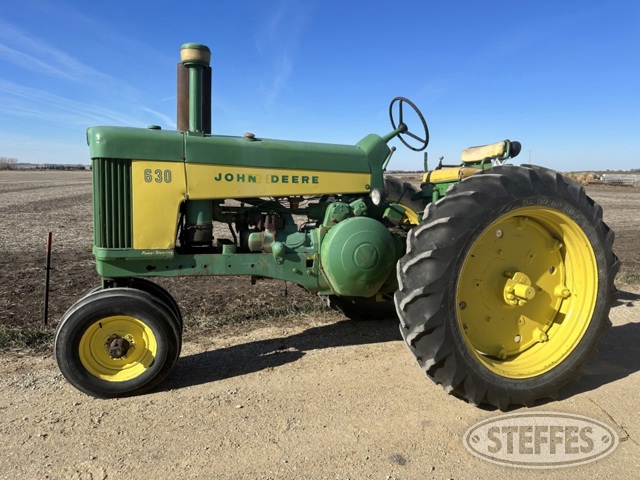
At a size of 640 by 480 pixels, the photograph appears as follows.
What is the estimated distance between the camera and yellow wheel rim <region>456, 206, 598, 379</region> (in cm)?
371

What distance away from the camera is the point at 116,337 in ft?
11.8

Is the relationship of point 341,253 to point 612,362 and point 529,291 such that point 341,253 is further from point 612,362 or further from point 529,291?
point 612,362

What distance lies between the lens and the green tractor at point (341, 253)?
10.9ft

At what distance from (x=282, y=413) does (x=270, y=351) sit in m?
1.18

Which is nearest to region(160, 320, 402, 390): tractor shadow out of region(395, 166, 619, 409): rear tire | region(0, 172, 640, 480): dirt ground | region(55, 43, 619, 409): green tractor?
region(0, 172, 640, 480): dirt ground

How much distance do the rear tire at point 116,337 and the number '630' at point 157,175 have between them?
0.85 meters

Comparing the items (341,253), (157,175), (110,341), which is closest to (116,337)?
(110,341)

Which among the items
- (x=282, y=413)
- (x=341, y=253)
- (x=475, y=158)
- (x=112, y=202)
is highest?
(x=475, y=158)

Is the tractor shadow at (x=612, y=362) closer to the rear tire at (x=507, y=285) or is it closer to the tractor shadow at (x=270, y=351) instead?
the rear tire at (x=507, y=285)

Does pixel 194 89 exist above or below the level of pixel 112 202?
above

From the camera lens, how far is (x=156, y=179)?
3768mm

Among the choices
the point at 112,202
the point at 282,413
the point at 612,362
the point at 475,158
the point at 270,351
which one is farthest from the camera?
the point at 475,158

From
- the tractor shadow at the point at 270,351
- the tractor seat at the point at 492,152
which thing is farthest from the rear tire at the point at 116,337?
the tractor seat at the point at 492,152

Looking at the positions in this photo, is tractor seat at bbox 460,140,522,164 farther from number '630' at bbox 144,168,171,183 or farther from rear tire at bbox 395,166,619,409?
number '630' at bbox 144,168,171,183
